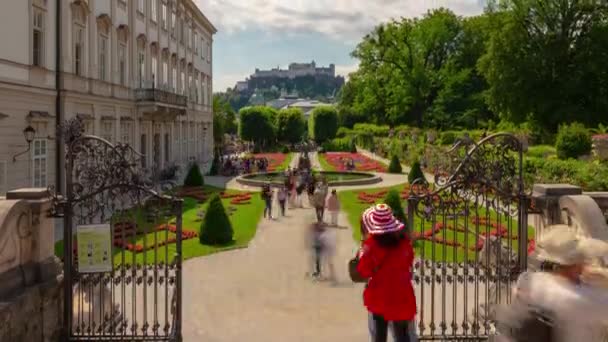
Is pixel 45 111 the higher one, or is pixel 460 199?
pixel 45 111

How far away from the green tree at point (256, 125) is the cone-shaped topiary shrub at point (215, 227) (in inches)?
2256

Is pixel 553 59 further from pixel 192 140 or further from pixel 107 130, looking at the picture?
pixel 107 130

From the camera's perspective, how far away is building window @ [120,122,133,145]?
31173 mm

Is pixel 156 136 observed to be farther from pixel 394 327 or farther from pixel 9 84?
pixel 394 327

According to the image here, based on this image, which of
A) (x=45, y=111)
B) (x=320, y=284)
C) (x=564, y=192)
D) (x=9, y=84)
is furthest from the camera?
(x=45, y=111)

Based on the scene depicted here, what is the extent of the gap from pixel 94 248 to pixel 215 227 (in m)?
8.96

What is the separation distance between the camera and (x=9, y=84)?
1878 centimetres

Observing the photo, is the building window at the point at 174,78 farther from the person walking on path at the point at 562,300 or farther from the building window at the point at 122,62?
the person walking on path at the point at 562,300

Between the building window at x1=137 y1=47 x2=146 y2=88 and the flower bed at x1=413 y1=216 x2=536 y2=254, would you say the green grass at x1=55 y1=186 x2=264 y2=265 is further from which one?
the building window at x1=137 y1=47 x2=146 y2=88

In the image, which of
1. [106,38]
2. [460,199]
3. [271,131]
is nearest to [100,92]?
[106,38]

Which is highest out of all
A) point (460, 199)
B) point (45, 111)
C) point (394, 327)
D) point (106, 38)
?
point (106, 38)

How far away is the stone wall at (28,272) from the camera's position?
21.7 feet

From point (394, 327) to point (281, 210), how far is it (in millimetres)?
17180

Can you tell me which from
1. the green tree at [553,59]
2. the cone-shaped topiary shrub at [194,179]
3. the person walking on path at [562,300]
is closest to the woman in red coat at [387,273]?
the person walking on path at [562,300]
